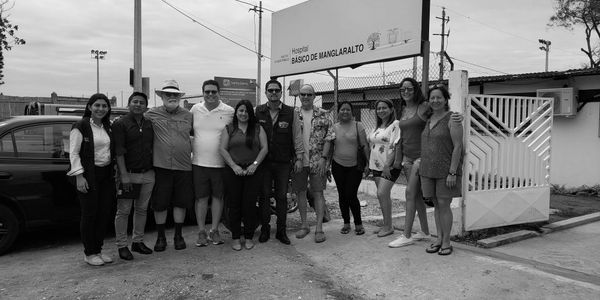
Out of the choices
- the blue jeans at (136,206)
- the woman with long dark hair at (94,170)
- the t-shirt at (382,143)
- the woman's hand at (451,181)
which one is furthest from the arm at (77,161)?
the woman's hand at (451,181)

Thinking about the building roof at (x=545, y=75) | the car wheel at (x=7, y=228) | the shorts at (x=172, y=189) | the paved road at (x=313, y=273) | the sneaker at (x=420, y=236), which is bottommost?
the paved road at (x=313, y=273)

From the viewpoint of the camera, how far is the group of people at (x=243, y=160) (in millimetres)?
4281

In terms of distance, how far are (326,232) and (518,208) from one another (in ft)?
7.64

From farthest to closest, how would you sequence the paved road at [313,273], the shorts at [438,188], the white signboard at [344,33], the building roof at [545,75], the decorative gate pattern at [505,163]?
the building roof at [545,75], the white signboard at [344,33], the decorative gate pattern at [505,163], the shorts at [438,188], the paved road at [313,273]

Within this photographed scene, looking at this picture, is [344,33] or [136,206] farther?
[344,33]

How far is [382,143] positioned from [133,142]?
2.63 m

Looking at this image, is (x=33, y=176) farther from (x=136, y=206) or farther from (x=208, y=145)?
(x=208, y=145)

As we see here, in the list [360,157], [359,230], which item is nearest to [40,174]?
[360,157]

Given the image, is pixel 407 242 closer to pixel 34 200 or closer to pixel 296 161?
pixel 296 161

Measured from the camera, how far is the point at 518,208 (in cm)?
546

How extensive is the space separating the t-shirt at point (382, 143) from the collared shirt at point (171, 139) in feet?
6.69

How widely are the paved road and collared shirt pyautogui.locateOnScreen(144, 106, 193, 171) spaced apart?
3.13ft

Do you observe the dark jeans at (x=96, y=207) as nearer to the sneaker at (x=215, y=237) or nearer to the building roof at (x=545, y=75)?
the sneaker at (x=215, y=237)

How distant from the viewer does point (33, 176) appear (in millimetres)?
4703
